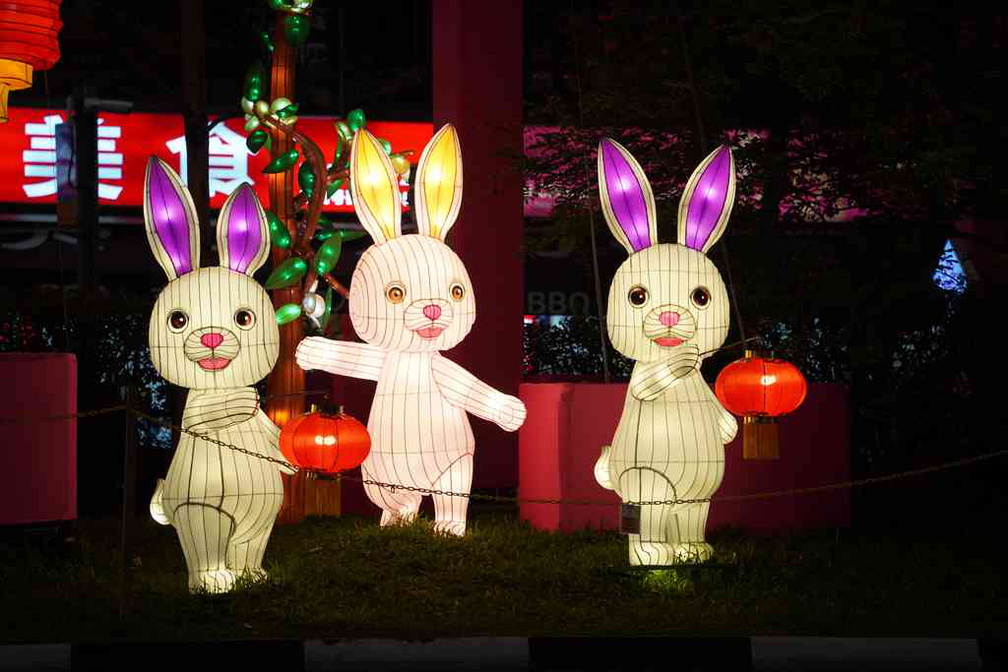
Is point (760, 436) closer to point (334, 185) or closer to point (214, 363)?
point (214, 363)

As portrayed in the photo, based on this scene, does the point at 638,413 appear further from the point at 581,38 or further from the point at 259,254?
the point at 581,38

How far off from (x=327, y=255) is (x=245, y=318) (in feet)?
7.79

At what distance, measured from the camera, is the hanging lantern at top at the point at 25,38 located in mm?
7258

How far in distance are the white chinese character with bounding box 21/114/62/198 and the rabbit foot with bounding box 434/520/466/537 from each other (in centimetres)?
950

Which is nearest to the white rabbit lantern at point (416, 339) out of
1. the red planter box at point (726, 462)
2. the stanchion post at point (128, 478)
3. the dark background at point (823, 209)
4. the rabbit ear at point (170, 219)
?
the red planter box at point (726, 462)

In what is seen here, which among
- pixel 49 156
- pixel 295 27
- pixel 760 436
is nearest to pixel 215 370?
pixel 760 436

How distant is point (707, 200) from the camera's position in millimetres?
7219

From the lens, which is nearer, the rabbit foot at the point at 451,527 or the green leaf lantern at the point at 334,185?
the rabbit foot at the point at 451,527

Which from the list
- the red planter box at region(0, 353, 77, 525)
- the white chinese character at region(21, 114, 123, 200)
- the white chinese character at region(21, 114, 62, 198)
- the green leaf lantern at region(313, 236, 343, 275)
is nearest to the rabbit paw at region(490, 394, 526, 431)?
the green leaf lantern at region(313, 236, 343, 275)

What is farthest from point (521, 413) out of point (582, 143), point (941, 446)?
point (941, 446)

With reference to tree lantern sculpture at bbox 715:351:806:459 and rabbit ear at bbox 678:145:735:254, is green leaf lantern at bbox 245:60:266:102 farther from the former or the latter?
tree lantern sculpture at bbox 715:351:806:459

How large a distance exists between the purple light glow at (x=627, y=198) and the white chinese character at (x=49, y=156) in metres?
10.1

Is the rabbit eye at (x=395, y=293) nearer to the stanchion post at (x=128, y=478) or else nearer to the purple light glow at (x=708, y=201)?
the purple light glow at (x=708, y=201)

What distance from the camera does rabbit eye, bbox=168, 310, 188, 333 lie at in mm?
6680
